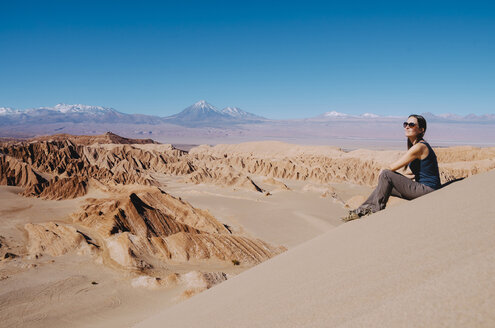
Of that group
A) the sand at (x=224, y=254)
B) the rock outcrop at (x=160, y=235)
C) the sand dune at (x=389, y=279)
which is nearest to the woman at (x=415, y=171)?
the sand at (x=224, y=254)

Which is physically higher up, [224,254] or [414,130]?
[414,130]

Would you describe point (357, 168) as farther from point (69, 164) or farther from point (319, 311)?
point (319, 311)

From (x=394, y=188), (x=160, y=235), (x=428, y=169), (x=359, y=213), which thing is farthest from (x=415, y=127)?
(x=160, y=235)

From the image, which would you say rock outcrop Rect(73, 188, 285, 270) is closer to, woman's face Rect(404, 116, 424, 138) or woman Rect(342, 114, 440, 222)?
woman Rect(342, 114, 440, 222)

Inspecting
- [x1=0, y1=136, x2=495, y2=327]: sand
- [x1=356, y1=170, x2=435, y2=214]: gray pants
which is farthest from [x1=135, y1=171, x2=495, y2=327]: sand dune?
[x1=356, y1=170, x2=435, y2=214]: gray pants

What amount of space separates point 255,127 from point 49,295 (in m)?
183

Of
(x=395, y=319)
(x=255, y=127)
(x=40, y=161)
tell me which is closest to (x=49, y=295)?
(x=395, y=319)

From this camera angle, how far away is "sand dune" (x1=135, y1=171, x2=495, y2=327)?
126 cm

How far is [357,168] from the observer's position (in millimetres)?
37250

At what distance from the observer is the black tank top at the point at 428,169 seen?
3.60 m

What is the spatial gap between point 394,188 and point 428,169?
43 cm

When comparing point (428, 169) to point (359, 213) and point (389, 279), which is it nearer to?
point (359, 213)

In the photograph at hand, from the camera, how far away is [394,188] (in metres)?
3.72

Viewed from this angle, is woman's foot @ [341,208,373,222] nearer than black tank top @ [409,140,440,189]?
No
